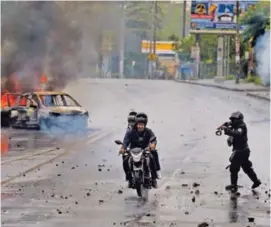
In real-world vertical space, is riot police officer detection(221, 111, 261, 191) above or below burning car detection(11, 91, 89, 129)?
above

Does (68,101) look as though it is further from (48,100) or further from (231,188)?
(231,188)

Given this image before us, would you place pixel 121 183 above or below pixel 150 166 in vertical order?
below

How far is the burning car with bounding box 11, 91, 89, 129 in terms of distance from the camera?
994 inches

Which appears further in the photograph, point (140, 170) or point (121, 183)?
point (121, 183)

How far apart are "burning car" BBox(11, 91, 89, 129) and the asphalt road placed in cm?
73

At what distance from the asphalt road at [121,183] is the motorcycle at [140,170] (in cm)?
17

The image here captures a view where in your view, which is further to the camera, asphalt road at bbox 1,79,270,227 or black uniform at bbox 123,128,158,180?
black uniform at bbox 123,128,158,180

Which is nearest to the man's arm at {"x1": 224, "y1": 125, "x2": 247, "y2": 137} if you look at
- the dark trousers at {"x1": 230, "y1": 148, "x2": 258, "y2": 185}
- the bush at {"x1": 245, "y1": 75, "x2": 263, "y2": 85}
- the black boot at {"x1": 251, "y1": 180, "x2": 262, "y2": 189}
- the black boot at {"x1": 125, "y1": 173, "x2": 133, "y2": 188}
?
the dark trousers at {"x1": 230, "y1": 148, "x2": 258, "y2": 185}

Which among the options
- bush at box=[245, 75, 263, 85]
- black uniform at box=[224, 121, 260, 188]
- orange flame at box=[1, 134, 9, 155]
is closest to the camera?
black uniform at box=[224, 121, 260, 188]

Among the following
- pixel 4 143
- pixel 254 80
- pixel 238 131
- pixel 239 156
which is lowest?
pixel 254 80

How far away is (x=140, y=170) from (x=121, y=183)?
1.31 metres

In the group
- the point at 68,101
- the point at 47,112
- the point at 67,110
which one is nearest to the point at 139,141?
the point at 67,110

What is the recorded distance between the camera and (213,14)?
263ft

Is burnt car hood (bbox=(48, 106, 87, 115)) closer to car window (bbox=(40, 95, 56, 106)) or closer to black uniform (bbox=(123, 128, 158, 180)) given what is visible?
car window (bbox=(40, 95, 56, 106))
